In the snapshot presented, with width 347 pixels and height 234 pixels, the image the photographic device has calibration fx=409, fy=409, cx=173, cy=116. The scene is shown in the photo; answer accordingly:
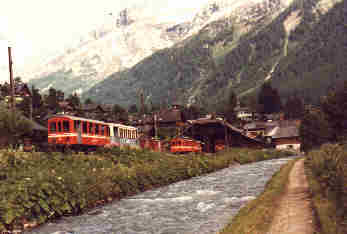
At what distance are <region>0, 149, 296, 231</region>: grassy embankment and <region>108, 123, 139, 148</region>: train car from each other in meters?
2.92

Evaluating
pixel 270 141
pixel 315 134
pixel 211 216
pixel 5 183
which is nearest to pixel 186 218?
pixel 211 216

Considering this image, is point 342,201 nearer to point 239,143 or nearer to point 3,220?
point 3,220

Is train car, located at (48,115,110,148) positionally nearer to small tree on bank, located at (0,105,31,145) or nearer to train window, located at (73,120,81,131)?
train window, located at (73,120,81,131)

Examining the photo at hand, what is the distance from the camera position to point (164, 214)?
19891 millimetres

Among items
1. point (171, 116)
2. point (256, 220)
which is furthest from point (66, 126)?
point (171, 116)

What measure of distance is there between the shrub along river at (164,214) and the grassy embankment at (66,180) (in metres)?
0.76

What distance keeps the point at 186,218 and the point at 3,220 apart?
25.1 feet

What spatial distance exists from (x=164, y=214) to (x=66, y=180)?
214 inches

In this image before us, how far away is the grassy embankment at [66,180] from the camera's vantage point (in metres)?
17.6

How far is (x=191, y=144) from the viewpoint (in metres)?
69.9

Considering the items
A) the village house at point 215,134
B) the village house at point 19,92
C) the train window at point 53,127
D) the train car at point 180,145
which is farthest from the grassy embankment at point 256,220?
the village house at point 19,92

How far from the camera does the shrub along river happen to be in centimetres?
1672

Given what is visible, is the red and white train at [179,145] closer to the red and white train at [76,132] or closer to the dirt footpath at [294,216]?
the red and white train at [76,132]

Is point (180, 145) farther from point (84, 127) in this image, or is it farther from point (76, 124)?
point (76, 124)
